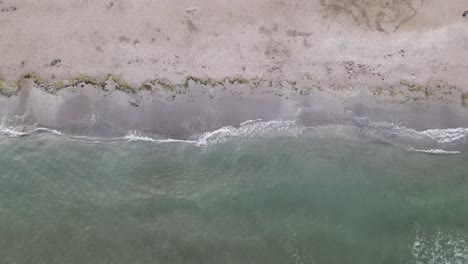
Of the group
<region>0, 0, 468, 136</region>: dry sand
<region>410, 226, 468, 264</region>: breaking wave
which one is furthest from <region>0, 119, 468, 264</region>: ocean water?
<region>0, 0, 468, 136</region>: dry sand

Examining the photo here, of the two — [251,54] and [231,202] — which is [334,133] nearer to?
[251,54]

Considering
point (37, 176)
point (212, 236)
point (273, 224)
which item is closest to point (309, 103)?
point (273, 224)

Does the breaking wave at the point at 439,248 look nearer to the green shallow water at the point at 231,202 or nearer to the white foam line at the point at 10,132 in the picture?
the green shallow water at the point at 231,202

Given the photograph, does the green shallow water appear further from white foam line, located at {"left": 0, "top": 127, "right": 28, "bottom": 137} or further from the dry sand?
the dry sand

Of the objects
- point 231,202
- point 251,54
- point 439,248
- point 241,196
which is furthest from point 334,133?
point 439,248

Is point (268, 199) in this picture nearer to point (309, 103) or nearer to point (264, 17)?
point (309, 103)

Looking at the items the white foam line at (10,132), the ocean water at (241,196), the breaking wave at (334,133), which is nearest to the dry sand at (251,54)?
the breaking wave at (334,133)
